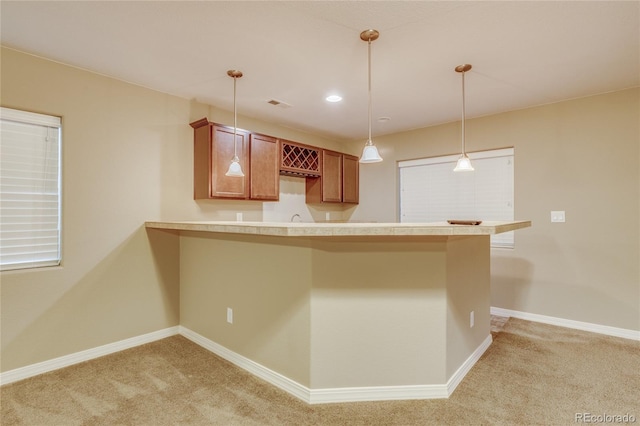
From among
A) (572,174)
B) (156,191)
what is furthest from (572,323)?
(156,191)

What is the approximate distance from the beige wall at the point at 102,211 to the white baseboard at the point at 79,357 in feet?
0.13

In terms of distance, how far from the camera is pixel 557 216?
11.3ft

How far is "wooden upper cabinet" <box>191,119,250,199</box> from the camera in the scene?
3246 millimetres

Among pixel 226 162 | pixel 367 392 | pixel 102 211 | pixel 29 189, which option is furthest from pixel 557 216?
pixel 29 189

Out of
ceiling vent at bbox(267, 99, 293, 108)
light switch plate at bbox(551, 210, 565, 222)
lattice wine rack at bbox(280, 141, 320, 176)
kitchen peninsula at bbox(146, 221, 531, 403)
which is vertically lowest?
kitchen peninsula at bbox(146, 221, 531, 403)

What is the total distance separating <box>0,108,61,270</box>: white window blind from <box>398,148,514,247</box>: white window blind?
399 centimetres

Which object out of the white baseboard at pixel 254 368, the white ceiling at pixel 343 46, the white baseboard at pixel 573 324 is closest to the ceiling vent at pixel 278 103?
the white ceiling at pixel 343 46

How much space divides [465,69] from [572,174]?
1789 mm

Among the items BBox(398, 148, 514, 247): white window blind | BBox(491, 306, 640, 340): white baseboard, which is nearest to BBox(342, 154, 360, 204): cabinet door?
BBox(398, 148, 514, 247): white window blind

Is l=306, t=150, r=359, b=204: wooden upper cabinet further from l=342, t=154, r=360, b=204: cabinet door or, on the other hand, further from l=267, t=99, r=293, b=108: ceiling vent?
l=267, t=99, r=293, b=108: ceiling vent

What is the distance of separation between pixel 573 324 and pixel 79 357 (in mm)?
4700

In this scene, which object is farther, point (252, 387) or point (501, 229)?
point (252, 387)

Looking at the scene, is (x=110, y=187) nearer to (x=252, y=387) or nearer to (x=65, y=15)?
(x=65, y=15)

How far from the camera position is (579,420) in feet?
6.11
